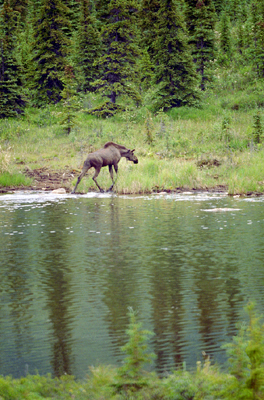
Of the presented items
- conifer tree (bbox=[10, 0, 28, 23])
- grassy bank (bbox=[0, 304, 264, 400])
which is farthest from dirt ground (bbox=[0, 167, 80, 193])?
conifer tree (bbox=[10, 0, 28, 23])

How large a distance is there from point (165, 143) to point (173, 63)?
35.6ft

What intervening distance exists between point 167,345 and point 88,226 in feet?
31.2

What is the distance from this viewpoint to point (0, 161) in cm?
2669

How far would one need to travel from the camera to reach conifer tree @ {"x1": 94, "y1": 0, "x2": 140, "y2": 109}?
133 feet

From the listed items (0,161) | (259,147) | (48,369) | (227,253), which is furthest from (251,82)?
(48,369)

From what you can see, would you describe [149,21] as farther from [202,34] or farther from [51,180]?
[51,180]

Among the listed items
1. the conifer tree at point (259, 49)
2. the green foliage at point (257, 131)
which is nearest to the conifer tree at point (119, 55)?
the conifer tree at point (259, 49)

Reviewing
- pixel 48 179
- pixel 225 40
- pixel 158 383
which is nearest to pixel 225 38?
pixel 225 40

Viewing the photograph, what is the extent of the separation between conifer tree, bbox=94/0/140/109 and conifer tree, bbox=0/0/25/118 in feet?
20.0

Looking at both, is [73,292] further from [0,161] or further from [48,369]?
[0,161]

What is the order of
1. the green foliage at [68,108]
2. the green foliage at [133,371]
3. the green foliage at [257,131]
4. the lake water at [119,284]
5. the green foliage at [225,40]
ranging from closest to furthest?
the green foliage at [133,371], the lake water at [119,284], the green foliage at [257,131], the green foliage at [68,108], the green foliage at [225,40]

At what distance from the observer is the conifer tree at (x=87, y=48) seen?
1732 inches

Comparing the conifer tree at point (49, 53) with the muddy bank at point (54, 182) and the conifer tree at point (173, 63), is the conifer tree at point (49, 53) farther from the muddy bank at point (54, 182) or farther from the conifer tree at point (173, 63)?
the muddy bank at point (54, 182)

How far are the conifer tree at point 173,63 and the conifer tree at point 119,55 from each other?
7.01 ft
